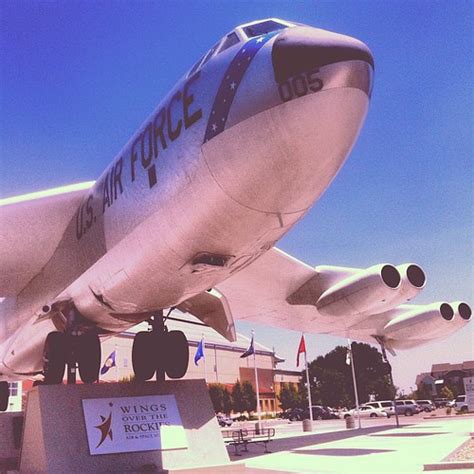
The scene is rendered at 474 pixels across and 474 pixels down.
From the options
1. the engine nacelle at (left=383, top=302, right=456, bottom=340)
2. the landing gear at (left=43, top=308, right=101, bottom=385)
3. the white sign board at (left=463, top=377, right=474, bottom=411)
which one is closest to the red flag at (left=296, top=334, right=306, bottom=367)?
the white sign board at (left=463, top=377, right=474, bottom=411)


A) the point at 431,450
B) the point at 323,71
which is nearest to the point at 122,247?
the point at 323,71

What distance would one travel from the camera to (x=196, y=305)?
10.2m

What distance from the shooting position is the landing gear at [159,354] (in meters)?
9.74

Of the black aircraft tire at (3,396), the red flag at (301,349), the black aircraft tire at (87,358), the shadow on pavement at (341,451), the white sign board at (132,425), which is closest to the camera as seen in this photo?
the white sign board at (132,425)

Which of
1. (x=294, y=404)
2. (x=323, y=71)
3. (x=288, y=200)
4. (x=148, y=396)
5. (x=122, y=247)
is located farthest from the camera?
(x=294, y=404)

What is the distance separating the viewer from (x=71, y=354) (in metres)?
9.14

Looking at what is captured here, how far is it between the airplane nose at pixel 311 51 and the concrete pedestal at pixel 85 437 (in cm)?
488

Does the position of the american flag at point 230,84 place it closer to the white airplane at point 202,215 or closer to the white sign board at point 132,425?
the white airplane at point 202,215

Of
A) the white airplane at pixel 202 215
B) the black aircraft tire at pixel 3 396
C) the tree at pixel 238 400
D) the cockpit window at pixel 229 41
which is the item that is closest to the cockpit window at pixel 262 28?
the white airplane at pixel 202 215

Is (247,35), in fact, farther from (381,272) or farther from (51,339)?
(381,272)

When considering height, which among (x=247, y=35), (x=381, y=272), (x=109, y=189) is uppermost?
(x=247, y=35)

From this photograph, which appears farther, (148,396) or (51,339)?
(51,339)

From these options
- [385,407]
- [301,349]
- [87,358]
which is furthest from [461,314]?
[385,407]

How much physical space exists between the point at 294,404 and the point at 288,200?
69256mm
